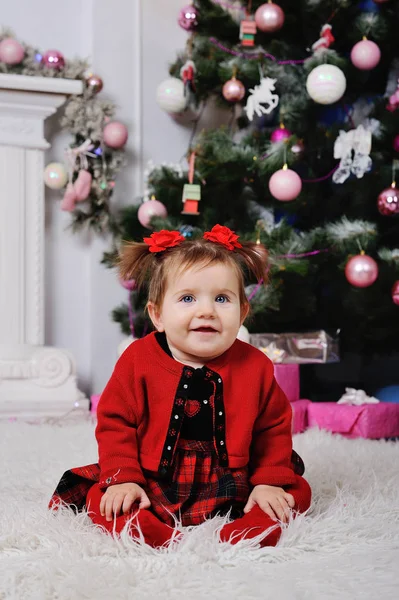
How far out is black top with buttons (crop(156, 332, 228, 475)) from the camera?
3.78 ft

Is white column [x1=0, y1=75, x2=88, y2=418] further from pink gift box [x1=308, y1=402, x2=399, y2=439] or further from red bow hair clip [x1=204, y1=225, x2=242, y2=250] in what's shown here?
red bow hair clip [x1=204, y1=225, x2=242, y2=250]

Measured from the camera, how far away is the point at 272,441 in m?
1.21

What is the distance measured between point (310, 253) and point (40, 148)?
1.01m

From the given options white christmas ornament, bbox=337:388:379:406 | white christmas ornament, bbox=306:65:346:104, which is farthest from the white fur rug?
A: white christmas ornament, bbox=306:65:346:104

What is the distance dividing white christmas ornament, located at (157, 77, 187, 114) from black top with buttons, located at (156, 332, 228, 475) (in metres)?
1.58

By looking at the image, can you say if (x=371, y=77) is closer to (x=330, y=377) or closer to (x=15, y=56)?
(x=330, y=377)

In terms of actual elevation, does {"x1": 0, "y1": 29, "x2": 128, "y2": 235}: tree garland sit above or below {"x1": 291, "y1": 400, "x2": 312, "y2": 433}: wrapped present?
above

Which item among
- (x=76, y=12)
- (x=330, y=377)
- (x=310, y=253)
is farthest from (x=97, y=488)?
(x=76, y=12)

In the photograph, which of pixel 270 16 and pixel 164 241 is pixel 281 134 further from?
pixel 164 241

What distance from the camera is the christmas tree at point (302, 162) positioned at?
2.27m

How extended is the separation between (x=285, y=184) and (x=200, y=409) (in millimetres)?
1202

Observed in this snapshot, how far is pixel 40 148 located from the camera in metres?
2.61

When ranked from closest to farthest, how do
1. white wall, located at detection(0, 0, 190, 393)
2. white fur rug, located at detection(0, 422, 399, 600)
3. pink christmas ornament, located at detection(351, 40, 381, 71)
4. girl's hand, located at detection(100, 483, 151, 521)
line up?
1. white fur rug, located at detection(0, 422, 399, 600)
2. girl's hand, located at detection(100, 483, 151, 521)
3. pink christmas ornament, located at detection(351, 40, 381, 71)
4. white wall, located at detection(0, 0, 190, 393)

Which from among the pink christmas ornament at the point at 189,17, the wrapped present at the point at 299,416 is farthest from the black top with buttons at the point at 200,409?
the pink christmas ornament at the point at 189,17
